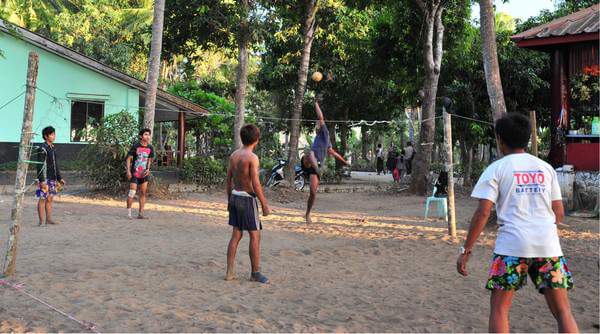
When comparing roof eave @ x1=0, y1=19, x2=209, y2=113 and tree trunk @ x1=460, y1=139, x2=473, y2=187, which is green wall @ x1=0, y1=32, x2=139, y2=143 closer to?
roof eave @ x1=0, y1=19, x2=209, y2=113

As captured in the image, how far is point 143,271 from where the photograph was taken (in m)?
5.52

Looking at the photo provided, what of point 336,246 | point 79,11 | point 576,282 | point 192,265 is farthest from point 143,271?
point 79,11

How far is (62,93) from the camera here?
15969 millimetres

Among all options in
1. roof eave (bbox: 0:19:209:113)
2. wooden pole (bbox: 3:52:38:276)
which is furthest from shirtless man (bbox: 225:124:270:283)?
roof eave (bbox: 0:19:209:113)

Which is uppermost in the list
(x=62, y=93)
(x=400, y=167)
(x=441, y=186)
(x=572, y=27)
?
(x=572, y=27)

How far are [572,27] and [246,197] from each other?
7666 mm

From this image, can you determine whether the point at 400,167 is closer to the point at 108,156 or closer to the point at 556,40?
the point at 556,40

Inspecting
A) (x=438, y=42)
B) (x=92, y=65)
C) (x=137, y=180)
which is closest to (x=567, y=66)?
(x=438, y=42)

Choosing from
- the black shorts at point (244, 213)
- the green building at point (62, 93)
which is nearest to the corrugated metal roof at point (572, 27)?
the black shorts at point (244, 213)

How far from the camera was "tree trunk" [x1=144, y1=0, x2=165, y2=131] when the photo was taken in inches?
488

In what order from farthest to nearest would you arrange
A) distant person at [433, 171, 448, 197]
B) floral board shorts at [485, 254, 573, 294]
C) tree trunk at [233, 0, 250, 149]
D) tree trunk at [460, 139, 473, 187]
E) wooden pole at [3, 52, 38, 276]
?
tree trunk at [460, 139, 473, 187] → tree trunk at [233, 0, 250, 149] → distant person at [433, 171, 448, 197] → wooden pole at [3, 52, 38, 276] → floral board shorts at [485, 254, 573, 294]

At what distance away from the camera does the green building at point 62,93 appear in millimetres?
15281

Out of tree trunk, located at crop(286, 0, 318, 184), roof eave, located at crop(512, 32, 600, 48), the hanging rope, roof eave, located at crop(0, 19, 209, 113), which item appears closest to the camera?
the hanging rope

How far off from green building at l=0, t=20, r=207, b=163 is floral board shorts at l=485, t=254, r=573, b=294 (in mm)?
13919
